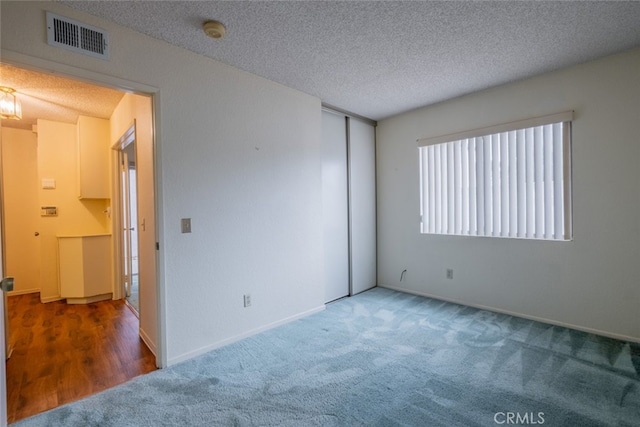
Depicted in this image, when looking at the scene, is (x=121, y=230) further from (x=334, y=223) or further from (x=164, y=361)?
(x=334, y=223)

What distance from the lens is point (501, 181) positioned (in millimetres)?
3295

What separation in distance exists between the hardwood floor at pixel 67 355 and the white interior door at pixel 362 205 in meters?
2.65

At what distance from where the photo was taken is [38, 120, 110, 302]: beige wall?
4168mm

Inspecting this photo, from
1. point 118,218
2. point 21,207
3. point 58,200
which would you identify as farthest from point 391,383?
point 21,207

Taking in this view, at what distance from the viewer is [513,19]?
2.09 m

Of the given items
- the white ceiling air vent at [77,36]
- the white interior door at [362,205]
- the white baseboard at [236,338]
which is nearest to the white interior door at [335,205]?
the white interior door at [362,205]

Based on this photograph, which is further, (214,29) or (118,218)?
(118,218)

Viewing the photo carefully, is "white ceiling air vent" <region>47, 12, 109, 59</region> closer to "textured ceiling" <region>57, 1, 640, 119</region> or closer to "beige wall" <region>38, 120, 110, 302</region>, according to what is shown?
"textured ceiling" <region>57, 1, 640, 119</region>

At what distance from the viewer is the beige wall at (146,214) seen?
2.49 m

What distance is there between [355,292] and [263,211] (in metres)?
1.94

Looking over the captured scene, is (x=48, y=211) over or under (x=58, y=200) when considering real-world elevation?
under

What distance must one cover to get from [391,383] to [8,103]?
437 cm

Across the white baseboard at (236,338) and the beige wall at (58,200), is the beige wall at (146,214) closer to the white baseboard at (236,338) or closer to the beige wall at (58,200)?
the white baseboard at (236,338)

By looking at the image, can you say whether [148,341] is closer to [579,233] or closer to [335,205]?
[335,205]
